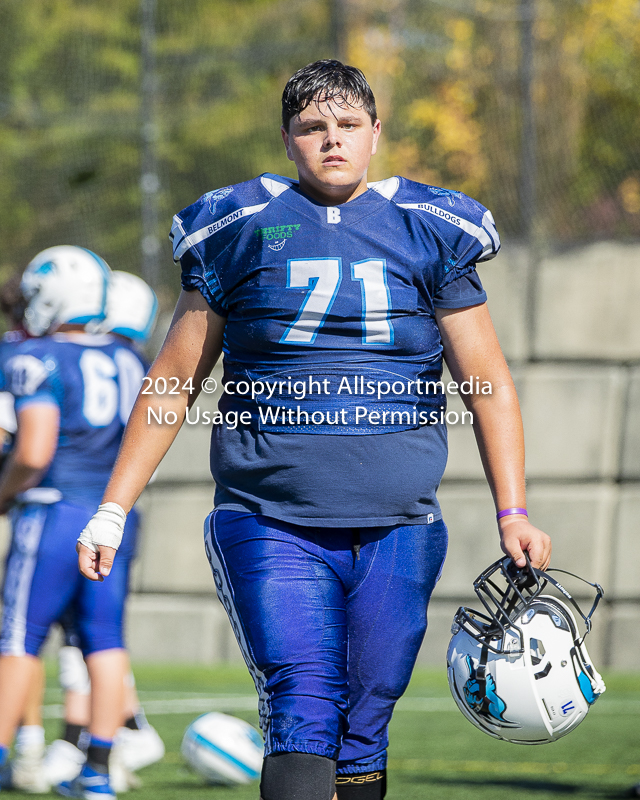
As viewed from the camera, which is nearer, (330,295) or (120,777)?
(330,295)

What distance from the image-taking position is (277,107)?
32.9 feet

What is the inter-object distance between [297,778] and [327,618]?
14.0 inches

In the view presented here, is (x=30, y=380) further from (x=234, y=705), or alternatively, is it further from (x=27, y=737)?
(x=234, y=705)

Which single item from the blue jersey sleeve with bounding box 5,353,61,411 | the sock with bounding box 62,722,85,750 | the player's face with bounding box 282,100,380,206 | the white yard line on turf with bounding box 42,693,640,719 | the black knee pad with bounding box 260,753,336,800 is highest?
the player's face with bounding box 282,100,380,206

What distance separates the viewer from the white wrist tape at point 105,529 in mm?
2734

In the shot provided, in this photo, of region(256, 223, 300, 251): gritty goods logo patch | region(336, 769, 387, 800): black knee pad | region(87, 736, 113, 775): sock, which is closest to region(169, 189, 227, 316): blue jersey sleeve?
→ region(256, 223, 300, 251): gritty goods logo patch

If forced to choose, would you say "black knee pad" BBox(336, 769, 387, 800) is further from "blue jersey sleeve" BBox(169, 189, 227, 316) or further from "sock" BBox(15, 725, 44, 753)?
→ "sock" BBox(15, 725, 44, 753)

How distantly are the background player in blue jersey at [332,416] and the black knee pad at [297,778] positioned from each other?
0.11 ft

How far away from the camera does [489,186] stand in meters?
8.63

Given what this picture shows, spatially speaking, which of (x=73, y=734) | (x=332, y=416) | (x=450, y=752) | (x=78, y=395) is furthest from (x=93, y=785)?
(x=332, y=416)

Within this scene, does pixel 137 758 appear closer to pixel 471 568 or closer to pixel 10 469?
pixel 10 469

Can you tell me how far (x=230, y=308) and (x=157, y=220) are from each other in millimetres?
6457

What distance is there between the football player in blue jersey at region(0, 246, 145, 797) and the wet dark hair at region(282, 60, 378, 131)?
2083mm

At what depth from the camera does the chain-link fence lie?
851 cm
